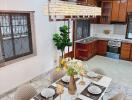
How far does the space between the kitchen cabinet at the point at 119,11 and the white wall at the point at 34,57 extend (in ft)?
9.86

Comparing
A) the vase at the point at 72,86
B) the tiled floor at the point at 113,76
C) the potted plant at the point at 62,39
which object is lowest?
the tiled floor at the point at 113,76

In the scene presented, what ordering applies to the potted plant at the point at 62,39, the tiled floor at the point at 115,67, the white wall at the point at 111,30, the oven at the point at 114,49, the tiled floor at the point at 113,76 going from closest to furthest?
the tiled floor at the point at 113,76
the tiled floor at the point at 115,67
the potted plant at the point at 62,39
the oven at the point at 114,49
the white wall at the point at 111,30

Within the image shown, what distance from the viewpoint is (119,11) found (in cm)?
602

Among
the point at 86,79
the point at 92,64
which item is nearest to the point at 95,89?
the point at 86,79

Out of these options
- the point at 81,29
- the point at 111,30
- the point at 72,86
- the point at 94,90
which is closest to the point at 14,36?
the point at 72,86

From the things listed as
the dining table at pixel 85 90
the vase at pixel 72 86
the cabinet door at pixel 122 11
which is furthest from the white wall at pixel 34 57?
the cabinet door at pixel 122 11

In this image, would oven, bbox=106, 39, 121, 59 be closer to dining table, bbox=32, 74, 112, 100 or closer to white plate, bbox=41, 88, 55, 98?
dining table, bbox=32, 74, 112, 100

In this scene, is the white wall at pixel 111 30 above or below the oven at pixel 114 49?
above

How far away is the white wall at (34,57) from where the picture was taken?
3485mm

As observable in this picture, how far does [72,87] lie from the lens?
2.25 m

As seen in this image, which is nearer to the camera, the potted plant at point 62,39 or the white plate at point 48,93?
the white plate at point 48,93

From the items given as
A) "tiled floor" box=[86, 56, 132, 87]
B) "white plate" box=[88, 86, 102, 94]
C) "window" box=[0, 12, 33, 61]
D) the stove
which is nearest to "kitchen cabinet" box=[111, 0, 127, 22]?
the stove

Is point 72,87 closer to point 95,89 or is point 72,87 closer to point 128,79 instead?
point 95,89

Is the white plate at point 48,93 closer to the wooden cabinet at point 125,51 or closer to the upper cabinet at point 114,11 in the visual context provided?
the wooden cabinet at point 125,51
